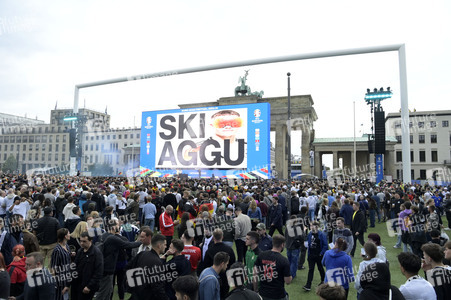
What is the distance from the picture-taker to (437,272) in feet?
12.2

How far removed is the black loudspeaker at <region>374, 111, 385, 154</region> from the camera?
17.5 m

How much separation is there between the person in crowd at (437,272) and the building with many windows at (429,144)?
56432 mm

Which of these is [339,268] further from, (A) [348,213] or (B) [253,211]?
(A) [348,213]

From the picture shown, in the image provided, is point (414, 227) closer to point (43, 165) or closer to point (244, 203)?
point (244, 203)

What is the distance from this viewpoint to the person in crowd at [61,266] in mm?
4514

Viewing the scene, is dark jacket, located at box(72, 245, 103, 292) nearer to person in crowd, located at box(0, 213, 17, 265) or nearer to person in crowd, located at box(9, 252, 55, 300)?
person in crowd, located at box(9, 252, 55, 300)

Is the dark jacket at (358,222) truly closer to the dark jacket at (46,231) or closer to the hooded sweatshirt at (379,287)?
the hooded sweatshirt at (379,287)

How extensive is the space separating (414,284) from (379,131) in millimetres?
16131

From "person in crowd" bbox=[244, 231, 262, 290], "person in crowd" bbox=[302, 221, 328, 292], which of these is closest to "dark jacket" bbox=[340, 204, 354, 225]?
"person in crowd" bbox=[302, 221, 328, 292]

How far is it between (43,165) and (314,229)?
98.7 m

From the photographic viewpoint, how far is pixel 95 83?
996 inches

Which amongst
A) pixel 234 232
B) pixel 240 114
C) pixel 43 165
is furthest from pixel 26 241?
pixel 43 165

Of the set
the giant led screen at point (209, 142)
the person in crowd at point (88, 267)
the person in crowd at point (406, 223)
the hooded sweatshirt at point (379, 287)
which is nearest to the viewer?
the hooded sweatshirt at point (379, 287)

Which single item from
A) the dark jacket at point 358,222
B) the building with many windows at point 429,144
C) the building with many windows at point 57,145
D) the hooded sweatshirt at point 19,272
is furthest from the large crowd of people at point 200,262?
the building with many windows at point 57,145
